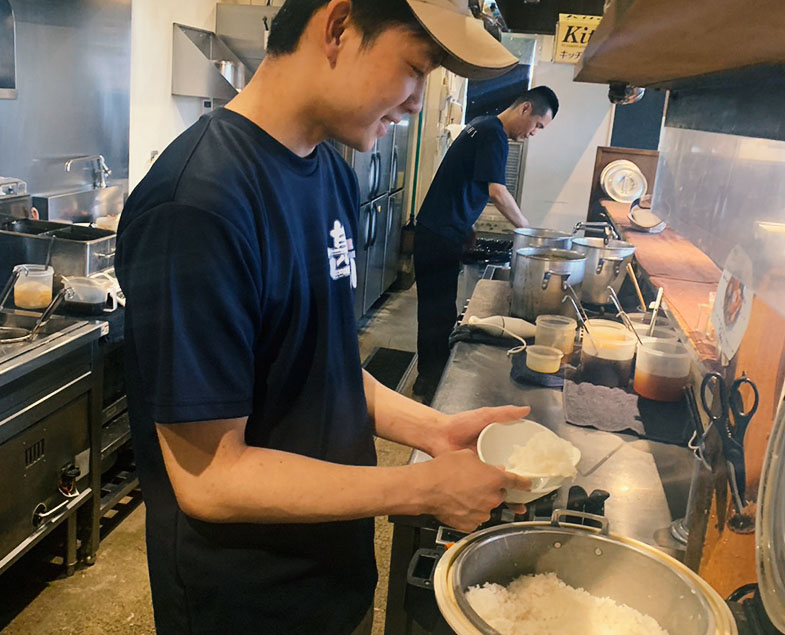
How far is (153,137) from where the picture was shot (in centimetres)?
414

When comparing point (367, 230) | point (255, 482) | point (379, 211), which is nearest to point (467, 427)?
point (255, 482)

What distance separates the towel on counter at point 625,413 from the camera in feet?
6.60

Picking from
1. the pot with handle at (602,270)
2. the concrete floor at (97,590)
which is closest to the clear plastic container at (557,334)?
the pot with handle at (602,270)

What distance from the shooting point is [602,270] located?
10.6 feet

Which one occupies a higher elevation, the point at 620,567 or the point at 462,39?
the point at 462,39

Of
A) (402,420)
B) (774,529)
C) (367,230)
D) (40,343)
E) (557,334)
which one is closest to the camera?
(774,529)

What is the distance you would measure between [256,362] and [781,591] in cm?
74

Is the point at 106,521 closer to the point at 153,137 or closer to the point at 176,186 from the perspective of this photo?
the point at 153,137

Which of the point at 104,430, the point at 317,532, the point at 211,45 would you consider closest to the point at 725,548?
the point at 317,532

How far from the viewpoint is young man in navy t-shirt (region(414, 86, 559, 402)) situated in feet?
14.7

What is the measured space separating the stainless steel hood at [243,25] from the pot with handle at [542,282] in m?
2.39

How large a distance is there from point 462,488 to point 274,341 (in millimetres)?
371

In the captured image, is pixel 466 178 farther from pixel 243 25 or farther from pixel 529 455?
pixel 529 455

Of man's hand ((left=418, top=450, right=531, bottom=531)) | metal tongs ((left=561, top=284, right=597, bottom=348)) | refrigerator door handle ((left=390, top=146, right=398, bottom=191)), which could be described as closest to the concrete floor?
metal tongs ((left=561, top=284, right=597, bottom=348))
